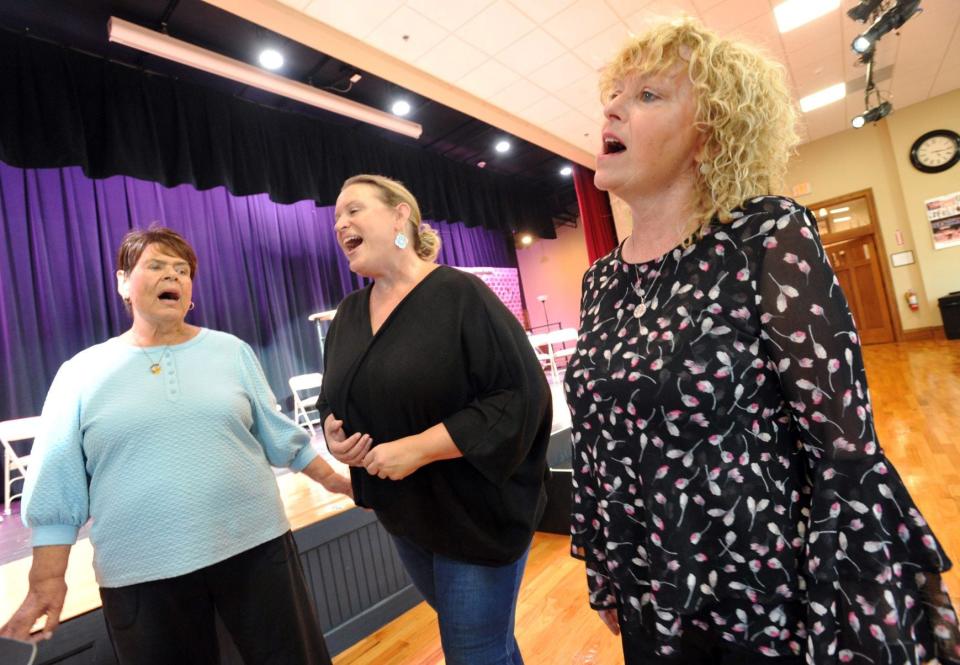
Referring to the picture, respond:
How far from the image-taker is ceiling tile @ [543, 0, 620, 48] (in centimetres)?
394

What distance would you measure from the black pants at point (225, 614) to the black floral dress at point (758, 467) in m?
0.80

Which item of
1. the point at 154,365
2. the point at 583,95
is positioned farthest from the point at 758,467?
the point at 583,95

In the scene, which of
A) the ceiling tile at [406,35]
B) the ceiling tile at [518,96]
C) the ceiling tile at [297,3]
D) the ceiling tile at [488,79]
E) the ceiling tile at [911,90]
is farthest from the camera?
the ceiling tile at [911,90]

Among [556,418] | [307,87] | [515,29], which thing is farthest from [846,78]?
[307,87]

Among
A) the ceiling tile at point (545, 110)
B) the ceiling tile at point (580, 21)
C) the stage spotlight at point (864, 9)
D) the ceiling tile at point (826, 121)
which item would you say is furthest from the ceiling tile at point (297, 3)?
the ceiling tile at point (826, 121)

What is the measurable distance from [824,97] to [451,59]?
5188mm

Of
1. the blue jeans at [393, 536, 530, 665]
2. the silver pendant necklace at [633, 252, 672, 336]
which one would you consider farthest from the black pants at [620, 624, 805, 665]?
the silver pendant necklace at [633, 252, 672, 336]

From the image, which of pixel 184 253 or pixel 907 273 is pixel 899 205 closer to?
pixel 907 273

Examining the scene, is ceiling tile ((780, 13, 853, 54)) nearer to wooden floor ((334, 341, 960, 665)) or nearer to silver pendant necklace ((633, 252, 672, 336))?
wooden floor ((334, 341, 960, 665))

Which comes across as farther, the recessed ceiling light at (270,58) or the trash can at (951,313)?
the trash can at (951,313)

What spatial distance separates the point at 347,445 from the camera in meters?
0.96

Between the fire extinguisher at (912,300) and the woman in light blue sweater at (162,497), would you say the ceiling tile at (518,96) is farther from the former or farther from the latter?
the fire extinguisher at (912,300)

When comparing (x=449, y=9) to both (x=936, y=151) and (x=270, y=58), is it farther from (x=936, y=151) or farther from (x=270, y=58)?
(x=936, y=151)

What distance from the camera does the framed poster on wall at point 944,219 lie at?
7070 mm
